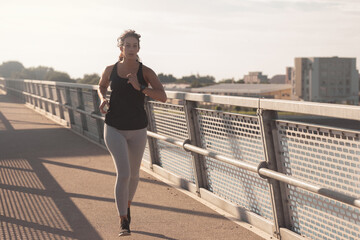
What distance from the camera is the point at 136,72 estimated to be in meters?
5.14

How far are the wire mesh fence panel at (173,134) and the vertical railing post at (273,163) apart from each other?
2228 mm

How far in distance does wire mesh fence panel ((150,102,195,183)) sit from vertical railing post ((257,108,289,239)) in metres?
2.23

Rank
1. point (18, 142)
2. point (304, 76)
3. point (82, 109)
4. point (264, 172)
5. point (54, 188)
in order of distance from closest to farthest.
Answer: point (264, 172), point (54, 188), point (18, 142), point (82, 109), point (304, 76)

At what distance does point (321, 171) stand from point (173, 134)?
3.47m

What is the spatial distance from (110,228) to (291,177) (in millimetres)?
1923

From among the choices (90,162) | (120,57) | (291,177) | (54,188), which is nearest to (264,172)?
(291,177)

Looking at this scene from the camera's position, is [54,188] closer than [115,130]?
No

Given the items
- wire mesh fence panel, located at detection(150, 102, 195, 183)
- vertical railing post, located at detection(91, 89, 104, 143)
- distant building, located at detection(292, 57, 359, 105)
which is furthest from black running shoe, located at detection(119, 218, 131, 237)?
distant building, located at detection(292, 57, 359, 105)

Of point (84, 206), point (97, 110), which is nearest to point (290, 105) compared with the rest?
point (84, 206)

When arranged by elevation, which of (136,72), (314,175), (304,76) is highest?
(136,72)

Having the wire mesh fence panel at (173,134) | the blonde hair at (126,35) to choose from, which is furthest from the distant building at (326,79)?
the blonde hair at (126,35)

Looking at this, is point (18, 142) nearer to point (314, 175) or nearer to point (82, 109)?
point (82, 109)

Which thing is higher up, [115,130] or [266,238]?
[115,130]

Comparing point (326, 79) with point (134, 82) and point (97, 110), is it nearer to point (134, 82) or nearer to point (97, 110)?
point (97, 110)
